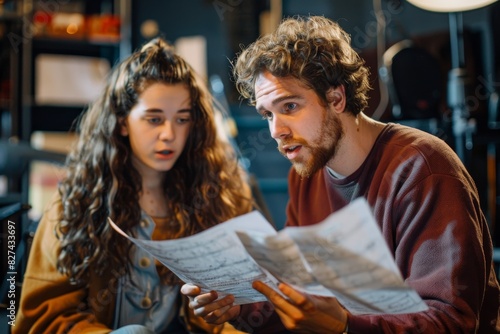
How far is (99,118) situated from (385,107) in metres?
1.44

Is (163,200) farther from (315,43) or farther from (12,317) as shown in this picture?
(315,43)

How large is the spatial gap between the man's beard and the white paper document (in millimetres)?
271

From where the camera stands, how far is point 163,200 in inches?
62.3

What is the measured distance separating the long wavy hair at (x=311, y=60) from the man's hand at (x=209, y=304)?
1.40 feet

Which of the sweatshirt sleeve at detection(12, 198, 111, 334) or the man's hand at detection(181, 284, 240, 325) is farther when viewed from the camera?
the sweatshirt sleeve at detection(12, 198, 111, 334)

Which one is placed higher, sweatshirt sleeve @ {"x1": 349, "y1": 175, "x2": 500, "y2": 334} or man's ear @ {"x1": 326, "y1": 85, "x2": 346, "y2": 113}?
man's ear @ {"x1": 326, "y1": 85, "x2": 346, "y2": 113}

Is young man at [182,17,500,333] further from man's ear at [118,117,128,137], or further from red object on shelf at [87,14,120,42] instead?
red object on shelf at [87,14,120,42]

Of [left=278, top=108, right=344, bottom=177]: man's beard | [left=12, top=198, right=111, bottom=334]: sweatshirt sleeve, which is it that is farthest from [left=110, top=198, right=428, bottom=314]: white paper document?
[left=12, top=198, right=111, bottom=334]: sweatshirt sleeve

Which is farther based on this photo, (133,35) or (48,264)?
(133,35)

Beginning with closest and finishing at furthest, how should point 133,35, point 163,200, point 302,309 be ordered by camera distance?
point 302,309
point 163,200
point 133,35

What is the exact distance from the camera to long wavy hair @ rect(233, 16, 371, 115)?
111cm

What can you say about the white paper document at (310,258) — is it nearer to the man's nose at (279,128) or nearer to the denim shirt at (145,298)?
the man's nose at (279,128)

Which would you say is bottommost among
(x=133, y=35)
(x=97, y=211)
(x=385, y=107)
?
(x=97, y=211)

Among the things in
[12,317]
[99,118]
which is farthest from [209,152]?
[12,317]
